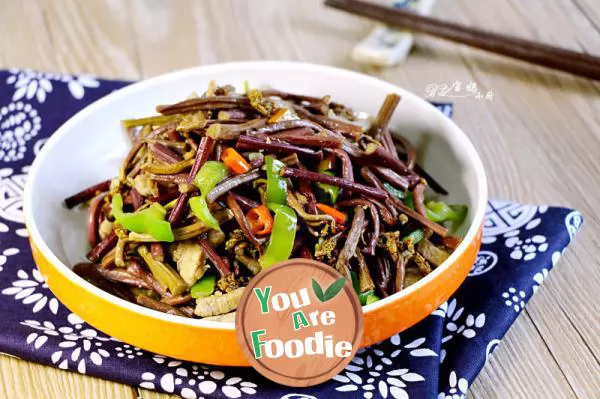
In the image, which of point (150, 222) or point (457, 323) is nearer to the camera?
point (150, 222)

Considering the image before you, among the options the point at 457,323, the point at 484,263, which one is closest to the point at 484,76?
the point at 484,263

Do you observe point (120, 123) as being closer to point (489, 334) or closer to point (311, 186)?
point (311, 186)

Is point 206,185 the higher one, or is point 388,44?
point 206,185

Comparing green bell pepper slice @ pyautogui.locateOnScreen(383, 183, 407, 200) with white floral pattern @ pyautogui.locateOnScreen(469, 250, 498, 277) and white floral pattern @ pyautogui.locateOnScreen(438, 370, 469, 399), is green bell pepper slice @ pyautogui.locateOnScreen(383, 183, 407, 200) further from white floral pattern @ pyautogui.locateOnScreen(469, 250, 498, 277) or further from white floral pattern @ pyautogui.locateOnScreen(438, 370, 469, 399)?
white floral pattern @ pyautogui.locateOnScreen(438, 370, 469, 399)

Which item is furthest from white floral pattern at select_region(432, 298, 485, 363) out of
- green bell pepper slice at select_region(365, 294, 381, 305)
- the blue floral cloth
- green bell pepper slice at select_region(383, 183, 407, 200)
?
green bell pepper slice at select_region(383, 183, 407, 200)

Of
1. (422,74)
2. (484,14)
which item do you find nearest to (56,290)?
(422,74)

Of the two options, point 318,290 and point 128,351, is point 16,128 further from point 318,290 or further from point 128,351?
point 318,290
